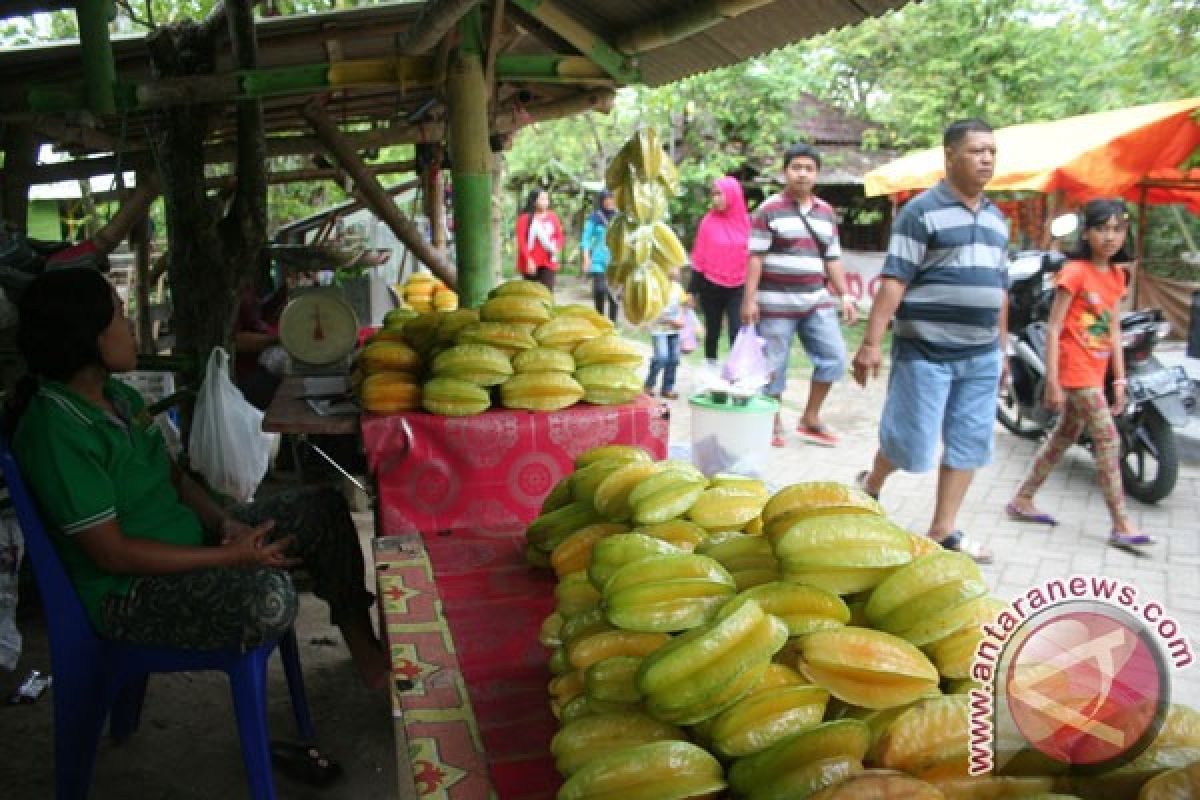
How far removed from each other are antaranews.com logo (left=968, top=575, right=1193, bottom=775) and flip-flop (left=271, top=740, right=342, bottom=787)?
239 centimetres

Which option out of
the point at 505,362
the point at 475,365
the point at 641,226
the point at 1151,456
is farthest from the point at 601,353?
the point at 1151,456

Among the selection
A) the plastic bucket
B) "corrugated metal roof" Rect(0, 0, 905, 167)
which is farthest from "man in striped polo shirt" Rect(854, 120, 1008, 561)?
"corrugated metal roof" Rect(0, 0, 905, 167)

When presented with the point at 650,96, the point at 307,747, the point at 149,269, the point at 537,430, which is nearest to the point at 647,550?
the point at 537,430

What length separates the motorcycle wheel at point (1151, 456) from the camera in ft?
17.5

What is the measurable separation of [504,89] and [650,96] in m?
7.97

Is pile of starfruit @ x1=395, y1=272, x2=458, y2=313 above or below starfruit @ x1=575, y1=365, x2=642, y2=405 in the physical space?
above

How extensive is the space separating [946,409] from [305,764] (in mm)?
3176

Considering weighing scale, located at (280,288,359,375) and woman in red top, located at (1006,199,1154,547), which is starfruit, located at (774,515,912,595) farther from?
woman in red top, located at (1006,199,1154,547)

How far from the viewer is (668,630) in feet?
4.24

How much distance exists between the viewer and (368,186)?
5035mm

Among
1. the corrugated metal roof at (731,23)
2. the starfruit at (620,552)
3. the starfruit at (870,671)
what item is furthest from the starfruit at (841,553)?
the corrugated metal roof at (731,23)

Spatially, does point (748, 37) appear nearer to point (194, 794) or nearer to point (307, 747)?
point (307, 747)

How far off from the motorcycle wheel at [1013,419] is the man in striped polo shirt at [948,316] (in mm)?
3023

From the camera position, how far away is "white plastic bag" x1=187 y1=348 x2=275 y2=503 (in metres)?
3.74
